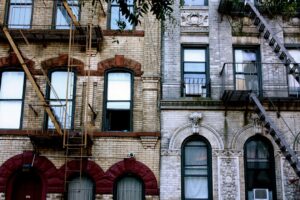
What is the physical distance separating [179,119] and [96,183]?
332 cm

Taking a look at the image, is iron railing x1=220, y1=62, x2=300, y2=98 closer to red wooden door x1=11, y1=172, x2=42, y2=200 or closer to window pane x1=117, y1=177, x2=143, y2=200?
window pane x1=117, y1=177, x2=143, y2=200

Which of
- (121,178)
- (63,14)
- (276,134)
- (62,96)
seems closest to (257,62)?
(276,134)

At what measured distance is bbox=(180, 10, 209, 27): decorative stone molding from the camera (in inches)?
666

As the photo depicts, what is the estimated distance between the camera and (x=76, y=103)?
52.5 ft

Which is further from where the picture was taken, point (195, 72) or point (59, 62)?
point (195, 72)

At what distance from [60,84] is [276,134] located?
7.19m

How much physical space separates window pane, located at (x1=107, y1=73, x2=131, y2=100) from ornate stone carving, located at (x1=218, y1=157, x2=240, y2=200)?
3773mm

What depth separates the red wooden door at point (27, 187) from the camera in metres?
15.3

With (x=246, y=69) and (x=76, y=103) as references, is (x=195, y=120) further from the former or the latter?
(x=76, y=103)

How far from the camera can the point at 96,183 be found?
15.1m

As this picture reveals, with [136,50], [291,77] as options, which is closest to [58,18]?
[136,50]

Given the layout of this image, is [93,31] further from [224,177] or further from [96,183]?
[224,177]

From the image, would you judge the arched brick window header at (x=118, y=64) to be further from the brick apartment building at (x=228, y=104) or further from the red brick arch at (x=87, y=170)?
the red brick arch at (x=87, y=170)

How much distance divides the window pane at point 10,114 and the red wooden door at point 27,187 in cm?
164
